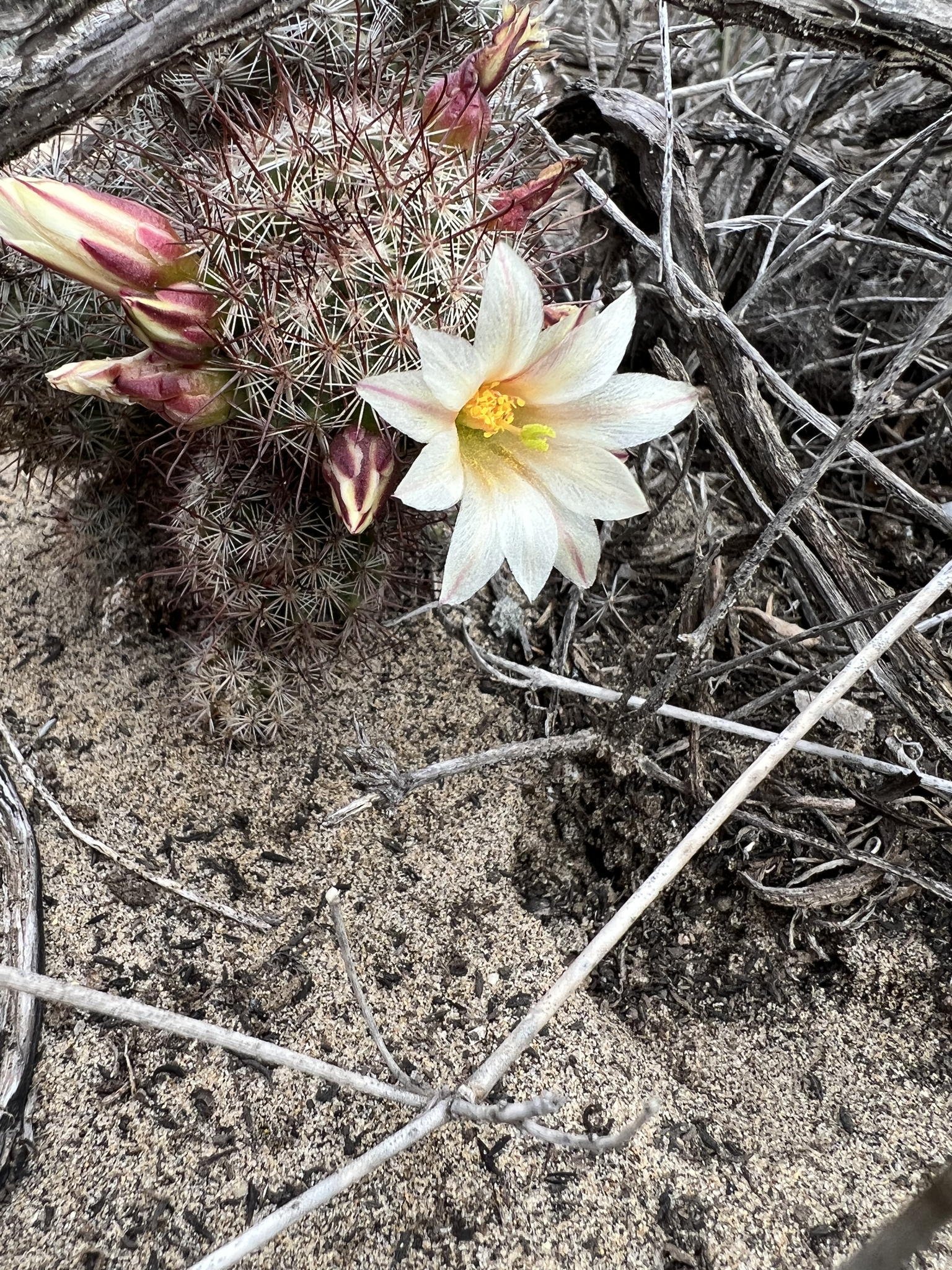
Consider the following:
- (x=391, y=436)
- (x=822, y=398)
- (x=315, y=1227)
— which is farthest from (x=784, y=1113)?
(x=822, y=398)

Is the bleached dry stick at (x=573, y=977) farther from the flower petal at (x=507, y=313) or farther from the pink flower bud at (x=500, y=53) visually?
the pink flower bud at (x=500, y=53)

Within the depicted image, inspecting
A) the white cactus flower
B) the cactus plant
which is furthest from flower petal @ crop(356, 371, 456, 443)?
the cactus plant

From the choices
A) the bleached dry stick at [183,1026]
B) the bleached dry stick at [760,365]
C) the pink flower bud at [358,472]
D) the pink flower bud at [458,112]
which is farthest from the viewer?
the bleached dry stick at [760,365]

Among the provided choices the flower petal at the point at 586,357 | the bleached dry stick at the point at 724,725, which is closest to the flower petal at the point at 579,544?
the flower petal at the point at 586,357

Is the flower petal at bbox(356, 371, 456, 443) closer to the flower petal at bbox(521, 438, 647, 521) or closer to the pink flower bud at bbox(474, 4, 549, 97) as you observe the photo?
the flower petal at bbox(521, 438, 647, 521)

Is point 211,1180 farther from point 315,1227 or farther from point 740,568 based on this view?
point 740,568

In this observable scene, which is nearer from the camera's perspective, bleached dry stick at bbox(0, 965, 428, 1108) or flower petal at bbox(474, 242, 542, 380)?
bleached dry stick at bbox(0, 965, 428, 1108)
